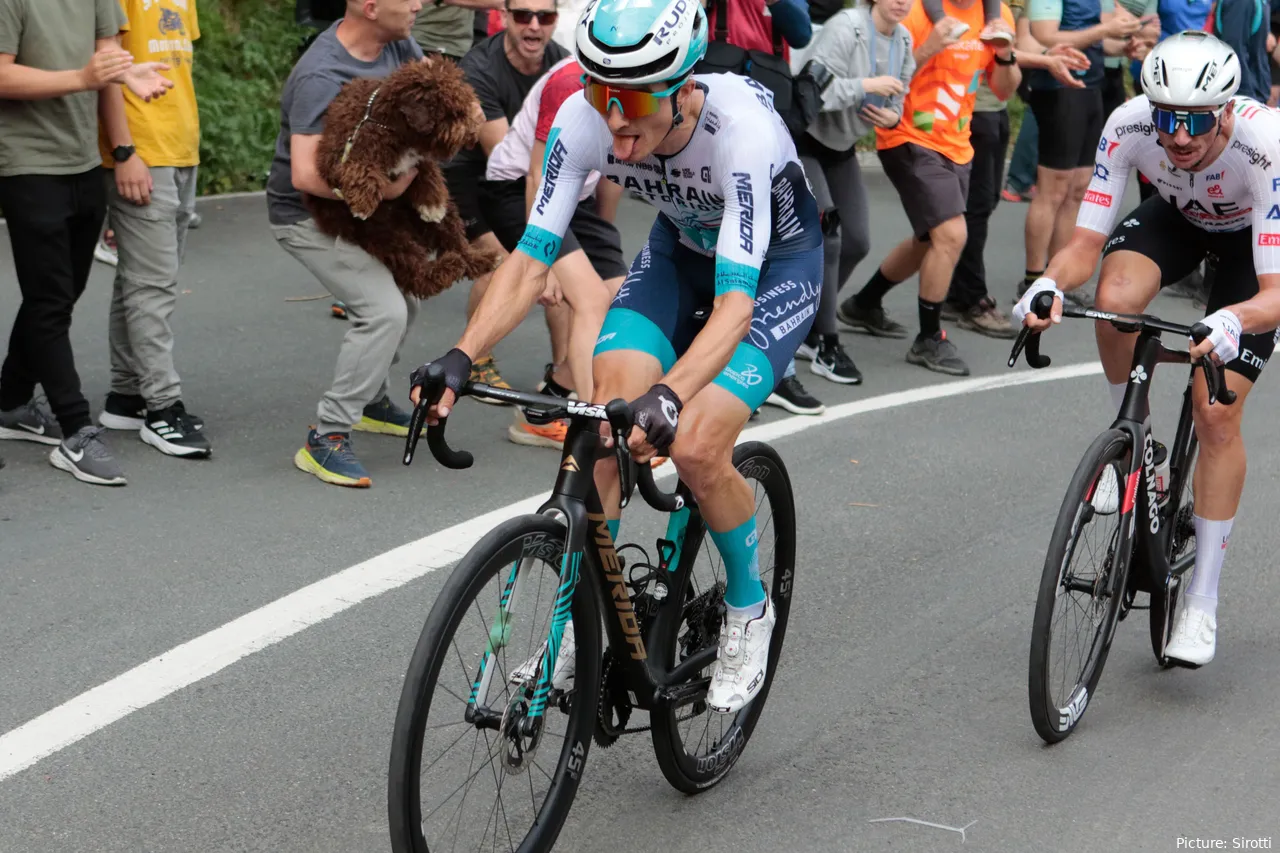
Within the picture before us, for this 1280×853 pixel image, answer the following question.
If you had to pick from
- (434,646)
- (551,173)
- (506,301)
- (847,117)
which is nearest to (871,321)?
(847,117)

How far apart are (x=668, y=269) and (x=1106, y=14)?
275 inches

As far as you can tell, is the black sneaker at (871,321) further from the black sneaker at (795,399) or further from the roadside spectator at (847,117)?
the black sneaker at (795,399)

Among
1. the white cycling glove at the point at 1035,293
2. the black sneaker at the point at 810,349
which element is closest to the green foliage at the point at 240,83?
the black sneaker at the point at 810,349

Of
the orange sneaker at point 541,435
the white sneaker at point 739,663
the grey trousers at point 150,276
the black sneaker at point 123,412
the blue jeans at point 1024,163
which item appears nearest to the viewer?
the white sneaker at point 739,663

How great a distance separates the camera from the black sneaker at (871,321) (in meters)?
9.98

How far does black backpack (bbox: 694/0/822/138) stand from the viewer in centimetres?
714

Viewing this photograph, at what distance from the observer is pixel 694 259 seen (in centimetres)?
458

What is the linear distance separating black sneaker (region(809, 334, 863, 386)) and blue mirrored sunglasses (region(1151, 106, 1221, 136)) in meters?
A: 4.02

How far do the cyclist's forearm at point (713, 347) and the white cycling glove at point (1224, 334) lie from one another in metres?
1.37

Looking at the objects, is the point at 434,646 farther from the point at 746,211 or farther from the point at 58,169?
the point at 58,169

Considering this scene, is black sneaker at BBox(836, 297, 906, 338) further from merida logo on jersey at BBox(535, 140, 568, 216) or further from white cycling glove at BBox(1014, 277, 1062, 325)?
merida logo on jersey at BBox(535, 140, 568, 216)

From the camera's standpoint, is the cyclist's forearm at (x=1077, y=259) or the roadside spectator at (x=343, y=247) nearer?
→ the cyclist's forearm at (x=1077, y=259)

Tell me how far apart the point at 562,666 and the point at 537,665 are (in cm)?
10

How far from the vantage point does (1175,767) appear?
461 centimetres
